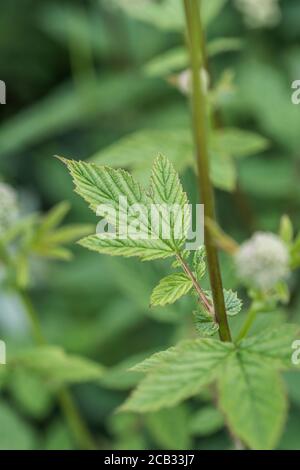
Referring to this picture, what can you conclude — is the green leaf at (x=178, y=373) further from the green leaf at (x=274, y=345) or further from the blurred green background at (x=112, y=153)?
the blurred green background at (x=112, y=153)

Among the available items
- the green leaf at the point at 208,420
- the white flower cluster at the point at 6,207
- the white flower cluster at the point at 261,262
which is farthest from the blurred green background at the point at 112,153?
the white flower cluster at the point at 261,262

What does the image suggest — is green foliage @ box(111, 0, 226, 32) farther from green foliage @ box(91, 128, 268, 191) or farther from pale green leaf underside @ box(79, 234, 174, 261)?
pale green leaf underside @ box(79, 234, 174, 261)

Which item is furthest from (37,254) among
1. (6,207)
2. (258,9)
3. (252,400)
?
(258,9)

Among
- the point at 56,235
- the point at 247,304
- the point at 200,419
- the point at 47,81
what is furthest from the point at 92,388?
the point at 47,81

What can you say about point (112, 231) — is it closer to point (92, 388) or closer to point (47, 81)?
point (92, 388)

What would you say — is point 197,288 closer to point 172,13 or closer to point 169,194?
point 169,194

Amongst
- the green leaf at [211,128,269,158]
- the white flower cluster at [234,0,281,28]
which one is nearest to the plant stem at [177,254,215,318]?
the green leaf at [211,128,269,158]
